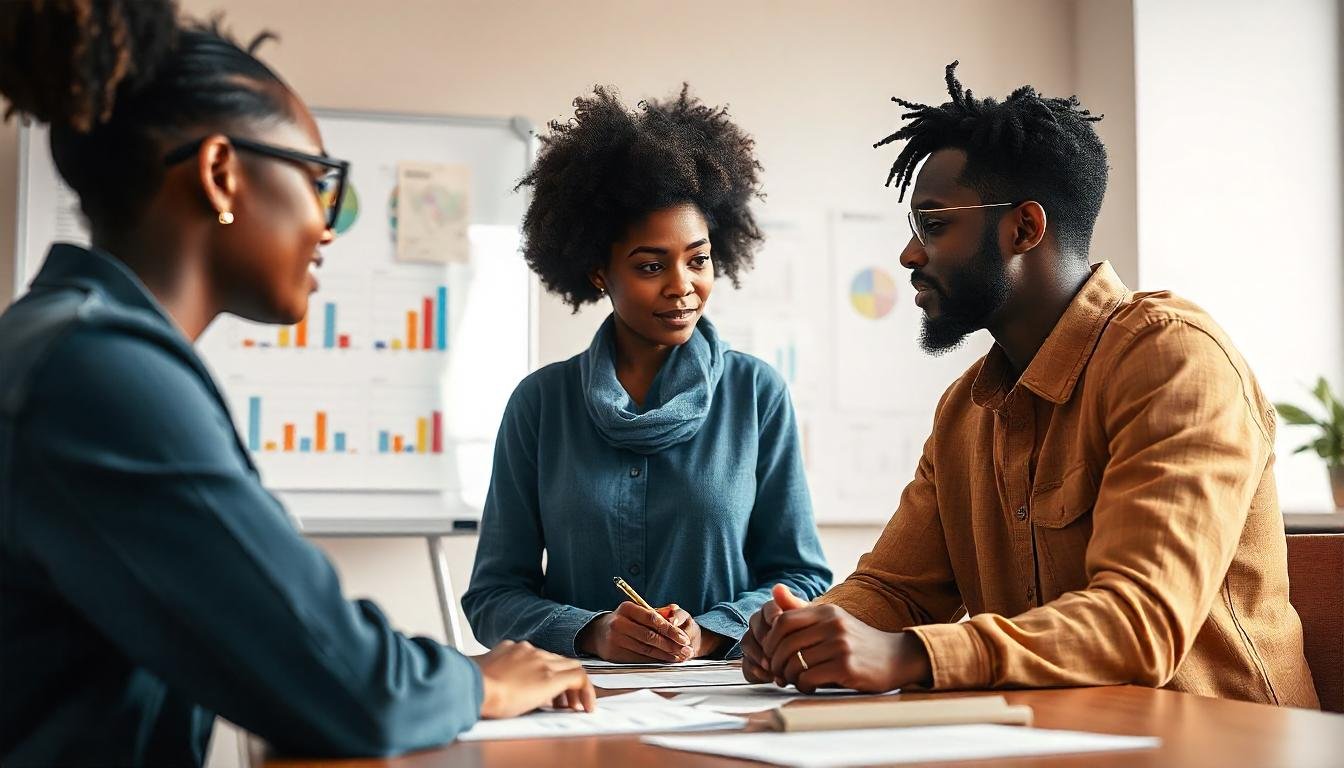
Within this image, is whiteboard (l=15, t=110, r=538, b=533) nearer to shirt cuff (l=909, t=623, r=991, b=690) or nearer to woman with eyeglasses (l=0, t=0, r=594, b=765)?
shirt cuff (l=909, t=623, r=991, b=690)

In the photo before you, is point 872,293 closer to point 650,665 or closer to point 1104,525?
point 650,665

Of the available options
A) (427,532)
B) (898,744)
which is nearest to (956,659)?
(898,744)

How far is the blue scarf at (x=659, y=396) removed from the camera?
85.9 inches

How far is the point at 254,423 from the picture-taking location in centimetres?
356

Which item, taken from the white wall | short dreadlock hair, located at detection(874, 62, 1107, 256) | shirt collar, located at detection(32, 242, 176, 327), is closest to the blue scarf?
short dreadlock hair, located at detection(874, 62, 1107, 256)

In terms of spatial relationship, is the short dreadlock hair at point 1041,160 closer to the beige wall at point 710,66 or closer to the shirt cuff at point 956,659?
the shirt cuff at point 956,659

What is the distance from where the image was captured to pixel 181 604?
0.93 m

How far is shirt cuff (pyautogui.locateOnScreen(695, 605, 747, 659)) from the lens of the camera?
2006mm

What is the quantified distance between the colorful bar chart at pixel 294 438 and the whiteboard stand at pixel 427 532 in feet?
0.63

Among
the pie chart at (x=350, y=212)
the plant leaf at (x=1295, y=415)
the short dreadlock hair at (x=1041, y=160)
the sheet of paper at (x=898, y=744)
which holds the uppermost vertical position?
the pie chart at (x=350, y=212)

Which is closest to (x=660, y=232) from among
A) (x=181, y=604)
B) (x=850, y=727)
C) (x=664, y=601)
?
(x=664, y=601)

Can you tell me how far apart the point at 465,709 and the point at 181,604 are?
0.82 feet

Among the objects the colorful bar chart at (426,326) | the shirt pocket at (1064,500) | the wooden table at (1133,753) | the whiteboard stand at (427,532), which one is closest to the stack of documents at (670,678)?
the wooden table at (1133,753)

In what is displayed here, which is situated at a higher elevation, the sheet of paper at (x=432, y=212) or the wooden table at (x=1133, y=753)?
the sheet of paper at (x=432, y=212)
